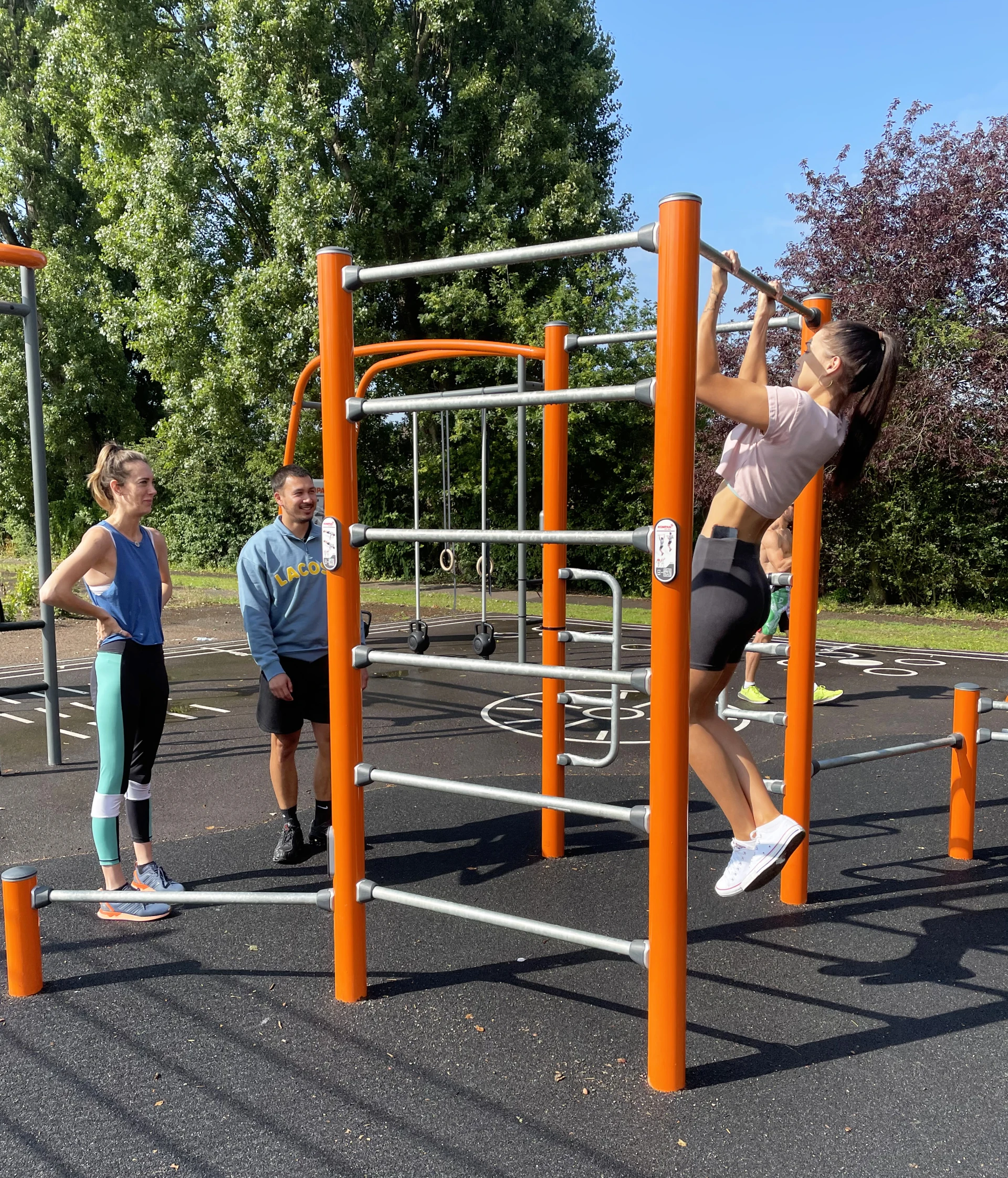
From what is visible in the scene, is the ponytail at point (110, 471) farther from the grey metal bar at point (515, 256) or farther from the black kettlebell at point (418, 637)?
the black kettlebell at point (418, 637)

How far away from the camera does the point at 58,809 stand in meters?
4.60

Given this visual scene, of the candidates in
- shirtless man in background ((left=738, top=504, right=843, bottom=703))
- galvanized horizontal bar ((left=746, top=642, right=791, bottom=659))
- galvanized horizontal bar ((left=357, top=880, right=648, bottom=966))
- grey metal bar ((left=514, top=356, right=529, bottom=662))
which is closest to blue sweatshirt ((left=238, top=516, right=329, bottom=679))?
galvanized horizontal bar ((left=357, top=880, right=648, bottom=966))

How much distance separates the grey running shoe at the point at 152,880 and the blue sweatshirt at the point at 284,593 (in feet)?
2.74

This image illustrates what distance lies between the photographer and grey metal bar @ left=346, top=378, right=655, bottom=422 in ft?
7.14

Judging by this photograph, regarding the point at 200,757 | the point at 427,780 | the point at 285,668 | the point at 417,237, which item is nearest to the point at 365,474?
the point at 417,237

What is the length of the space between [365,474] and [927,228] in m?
9.90

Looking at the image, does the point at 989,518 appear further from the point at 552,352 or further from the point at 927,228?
the point at 552,352

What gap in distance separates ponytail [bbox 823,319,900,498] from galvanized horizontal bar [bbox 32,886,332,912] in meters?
1.99

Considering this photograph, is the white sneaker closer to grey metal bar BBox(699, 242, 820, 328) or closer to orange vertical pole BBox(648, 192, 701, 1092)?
orange vertical pole BBox(648, 192, 701, 1092)

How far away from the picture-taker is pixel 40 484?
5234 millimetres

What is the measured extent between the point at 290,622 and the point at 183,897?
4.29 ft

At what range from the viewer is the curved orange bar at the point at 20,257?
468 centimetres

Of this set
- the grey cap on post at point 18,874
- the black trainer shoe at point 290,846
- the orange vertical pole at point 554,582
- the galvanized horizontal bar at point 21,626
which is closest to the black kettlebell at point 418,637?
the galvanized horizontal bar at point 21,626

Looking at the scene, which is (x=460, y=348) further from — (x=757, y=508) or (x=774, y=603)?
(x=757, y=508)
